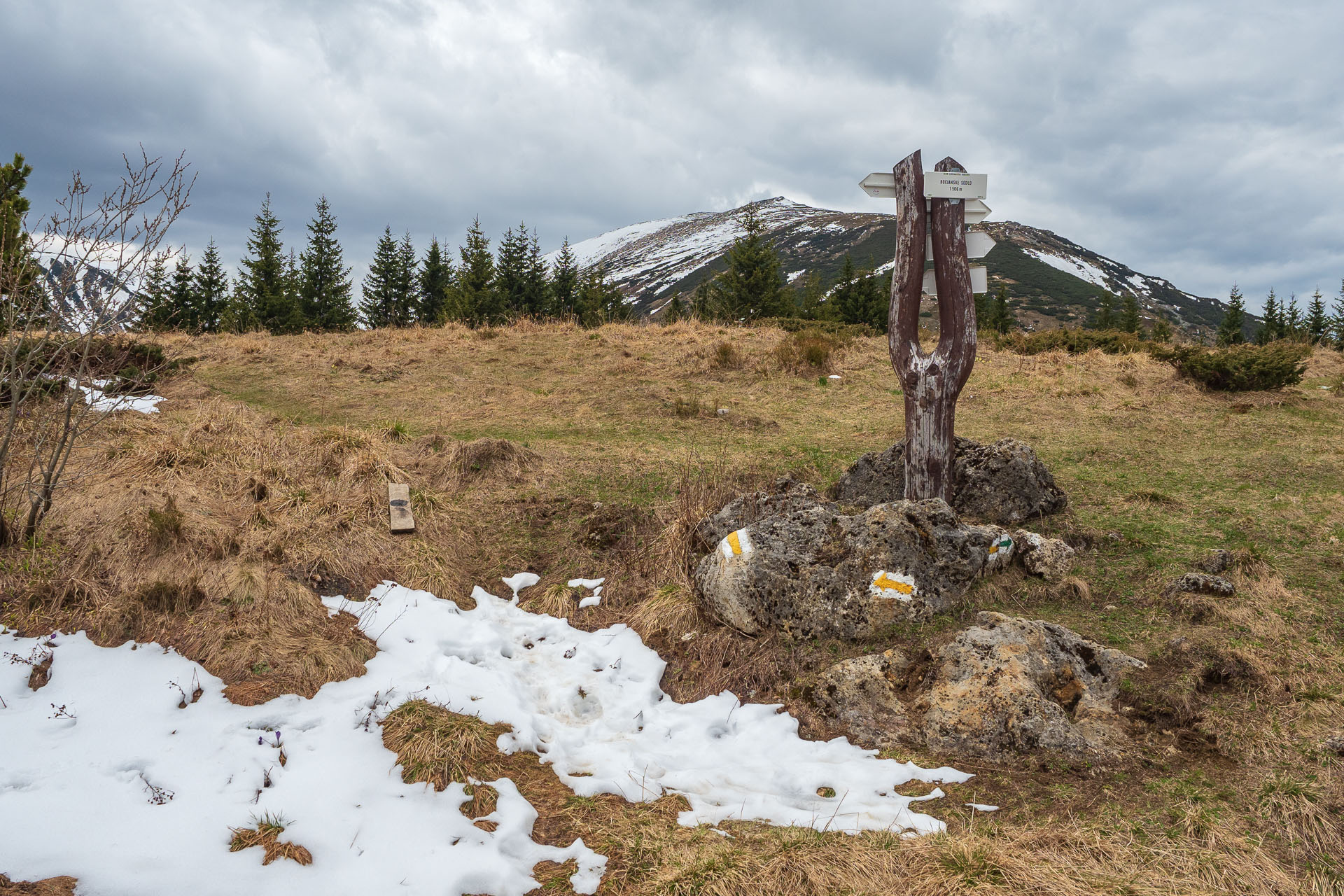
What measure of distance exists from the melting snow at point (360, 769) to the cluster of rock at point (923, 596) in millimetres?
421

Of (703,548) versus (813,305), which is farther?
(813,305)

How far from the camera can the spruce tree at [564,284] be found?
39406 millimetres

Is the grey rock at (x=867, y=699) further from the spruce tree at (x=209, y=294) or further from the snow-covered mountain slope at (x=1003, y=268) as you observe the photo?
the snow-covered mountain slope at (x=1003, y=268)

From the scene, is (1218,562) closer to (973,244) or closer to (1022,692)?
(1022,692)

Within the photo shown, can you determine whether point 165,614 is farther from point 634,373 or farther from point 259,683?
point 634,373

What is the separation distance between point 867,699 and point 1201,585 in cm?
267

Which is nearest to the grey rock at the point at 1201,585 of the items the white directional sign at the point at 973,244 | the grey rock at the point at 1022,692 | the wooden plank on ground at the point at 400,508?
the grey rock at the point at 1022,692

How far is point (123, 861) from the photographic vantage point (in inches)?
120

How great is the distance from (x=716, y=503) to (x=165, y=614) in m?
4.18

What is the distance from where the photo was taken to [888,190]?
6.33 metres

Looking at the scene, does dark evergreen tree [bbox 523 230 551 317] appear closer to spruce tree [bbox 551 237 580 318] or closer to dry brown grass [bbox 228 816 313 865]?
spruce tree [bbox 551 237 580 318]

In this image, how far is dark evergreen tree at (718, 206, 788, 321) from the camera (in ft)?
111

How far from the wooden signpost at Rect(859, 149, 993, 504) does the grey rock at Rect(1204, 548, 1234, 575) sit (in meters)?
1.95

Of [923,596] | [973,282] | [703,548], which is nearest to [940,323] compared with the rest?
[973,282]
